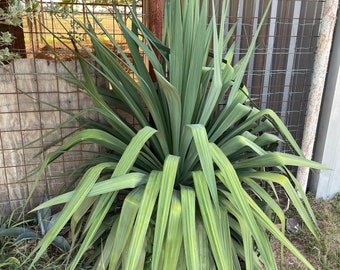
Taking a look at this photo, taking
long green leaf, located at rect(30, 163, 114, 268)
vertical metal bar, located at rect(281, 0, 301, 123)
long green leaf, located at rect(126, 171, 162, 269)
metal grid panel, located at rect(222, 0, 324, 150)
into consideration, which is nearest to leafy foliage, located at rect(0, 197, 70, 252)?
long green leaf, located at rect(30, 163, 114, 268)

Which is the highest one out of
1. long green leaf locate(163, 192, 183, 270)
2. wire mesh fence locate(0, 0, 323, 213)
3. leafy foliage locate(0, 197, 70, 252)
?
wire mesh fence locate(0, 0, 323, 213)

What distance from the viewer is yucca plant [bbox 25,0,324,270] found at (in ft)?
4.17

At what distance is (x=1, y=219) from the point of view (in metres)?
2.03

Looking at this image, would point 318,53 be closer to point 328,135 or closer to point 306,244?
point 328,135

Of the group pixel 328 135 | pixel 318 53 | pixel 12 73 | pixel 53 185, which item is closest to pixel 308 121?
pixel 328 135

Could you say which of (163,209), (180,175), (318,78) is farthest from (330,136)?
(163,209)

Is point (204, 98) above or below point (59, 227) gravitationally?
above

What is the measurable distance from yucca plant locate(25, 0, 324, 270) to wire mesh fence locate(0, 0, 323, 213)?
12.5 inches

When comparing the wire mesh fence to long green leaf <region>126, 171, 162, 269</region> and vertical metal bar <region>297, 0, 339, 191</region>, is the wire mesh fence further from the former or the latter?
long green leaf <region>126, 171, 162, 269</region>

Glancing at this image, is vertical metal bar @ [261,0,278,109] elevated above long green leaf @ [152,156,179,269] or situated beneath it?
elevated above

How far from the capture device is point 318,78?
7.49 feet

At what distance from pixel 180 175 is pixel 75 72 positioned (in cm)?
90

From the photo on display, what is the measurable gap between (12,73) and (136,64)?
2.36 feet

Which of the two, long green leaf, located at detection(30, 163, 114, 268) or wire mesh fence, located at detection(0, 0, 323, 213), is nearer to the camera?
long green leaf, located at detection(30, 163, 114, 268)
